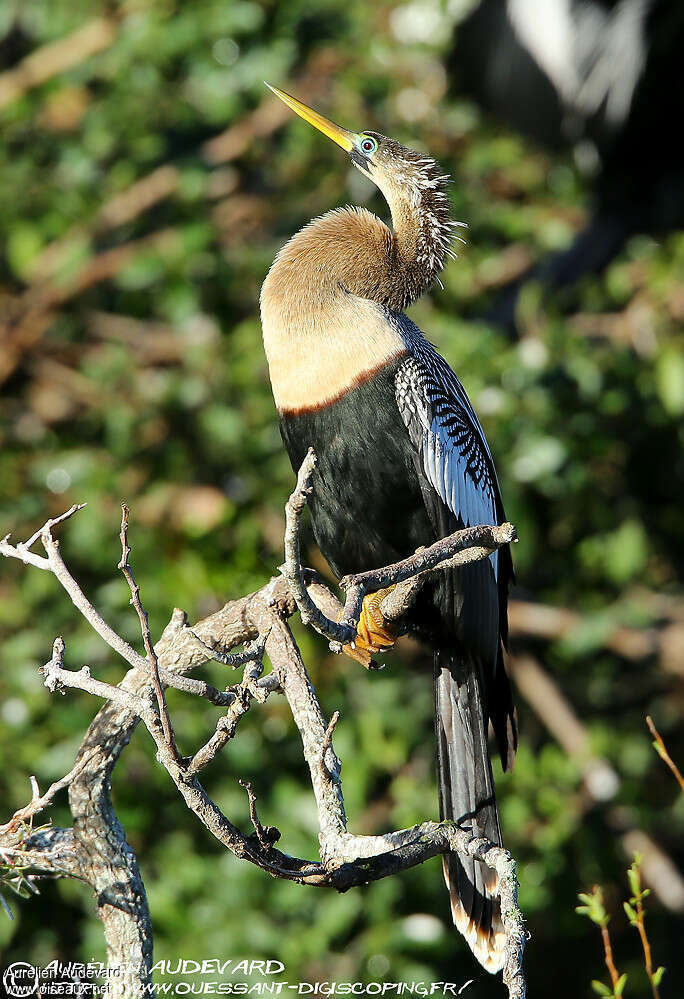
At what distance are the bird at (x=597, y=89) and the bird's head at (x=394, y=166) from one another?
177 centimetres

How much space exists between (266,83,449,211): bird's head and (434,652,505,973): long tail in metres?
0.89

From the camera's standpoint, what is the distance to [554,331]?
3.26m

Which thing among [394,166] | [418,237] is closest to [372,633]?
[418,237]

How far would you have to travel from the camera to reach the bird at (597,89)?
4.04 metres

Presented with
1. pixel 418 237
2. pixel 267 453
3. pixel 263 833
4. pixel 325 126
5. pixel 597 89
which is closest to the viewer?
pixel 263 833

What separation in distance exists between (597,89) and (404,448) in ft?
8.89

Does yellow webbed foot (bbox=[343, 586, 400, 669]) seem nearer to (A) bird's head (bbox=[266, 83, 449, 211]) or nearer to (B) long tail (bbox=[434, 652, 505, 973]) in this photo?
(B) long tail (bbox=[434, 652, 505, 973])

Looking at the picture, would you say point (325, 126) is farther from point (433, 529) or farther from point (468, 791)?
point (468, 791)

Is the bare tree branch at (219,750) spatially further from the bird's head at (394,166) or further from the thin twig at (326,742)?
the bird's head at (394,166)

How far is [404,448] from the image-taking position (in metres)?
1.97

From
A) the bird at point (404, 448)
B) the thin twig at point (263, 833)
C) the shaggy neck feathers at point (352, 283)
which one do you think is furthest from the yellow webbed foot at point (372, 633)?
the thin twig at point (263, 833)

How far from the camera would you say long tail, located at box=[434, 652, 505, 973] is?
1.89m

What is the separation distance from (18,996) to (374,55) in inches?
131

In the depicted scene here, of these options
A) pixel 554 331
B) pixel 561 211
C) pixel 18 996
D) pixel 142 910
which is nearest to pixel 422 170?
pixel 554 331
